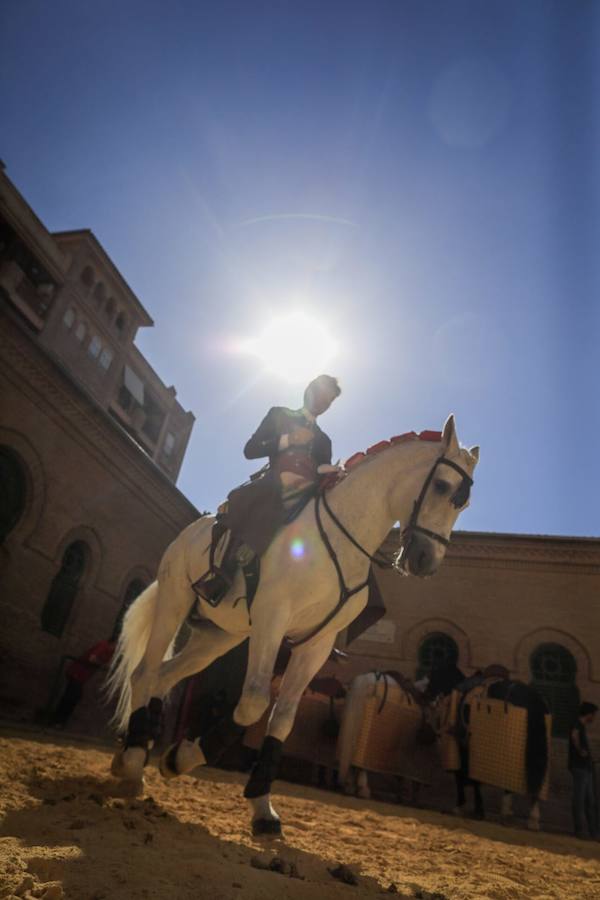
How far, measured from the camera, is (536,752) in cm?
768

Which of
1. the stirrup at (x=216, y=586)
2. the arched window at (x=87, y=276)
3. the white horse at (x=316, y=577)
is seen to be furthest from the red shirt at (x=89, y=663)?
the arched window at (x=87, y=276)

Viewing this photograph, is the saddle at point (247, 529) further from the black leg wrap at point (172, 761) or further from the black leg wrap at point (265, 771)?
the black leg wrap at point (172, 761)

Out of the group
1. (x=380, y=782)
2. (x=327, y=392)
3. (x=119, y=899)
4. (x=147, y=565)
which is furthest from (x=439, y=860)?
(x=147, y=565)

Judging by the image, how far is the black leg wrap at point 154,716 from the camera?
4.23 metres

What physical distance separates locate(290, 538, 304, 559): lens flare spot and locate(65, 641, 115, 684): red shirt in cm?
907

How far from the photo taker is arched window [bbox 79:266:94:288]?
3366 centimetres

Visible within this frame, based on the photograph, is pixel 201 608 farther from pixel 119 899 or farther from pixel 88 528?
pixel 88 528

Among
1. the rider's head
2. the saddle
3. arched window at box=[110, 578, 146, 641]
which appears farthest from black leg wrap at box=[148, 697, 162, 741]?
arched window at box=[110, 578, 146, 641]

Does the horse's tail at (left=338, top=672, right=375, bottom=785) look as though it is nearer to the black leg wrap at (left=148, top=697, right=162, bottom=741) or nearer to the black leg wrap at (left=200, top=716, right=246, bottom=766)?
Result: the black leg wrap at (left=148, top=697, right=162, bottom=741)

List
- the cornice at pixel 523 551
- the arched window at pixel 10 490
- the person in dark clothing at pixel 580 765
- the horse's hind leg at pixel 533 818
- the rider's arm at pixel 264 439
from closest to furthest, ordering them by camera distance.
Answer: the rider's arm at pixel 264 439 → the horse's hind leg at pixel 533 818 → the person in dark clothing at pixel 580 765 → the arched window at pixel 10 490 → the cornice at pixel 523 551

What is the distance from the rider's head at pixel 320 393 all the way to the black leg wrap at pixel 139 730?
2737 mm

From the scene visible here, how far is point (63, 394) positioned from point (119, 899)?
11.7 metres

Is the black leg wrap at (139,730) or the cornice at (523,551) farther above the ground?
the cornice at (523,551)

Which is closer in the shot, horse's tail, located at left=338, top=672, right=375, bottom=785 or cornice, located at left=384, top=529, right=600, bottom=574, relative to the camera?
horse's tail, located at left=338, top=672, right=375, bottom=785
